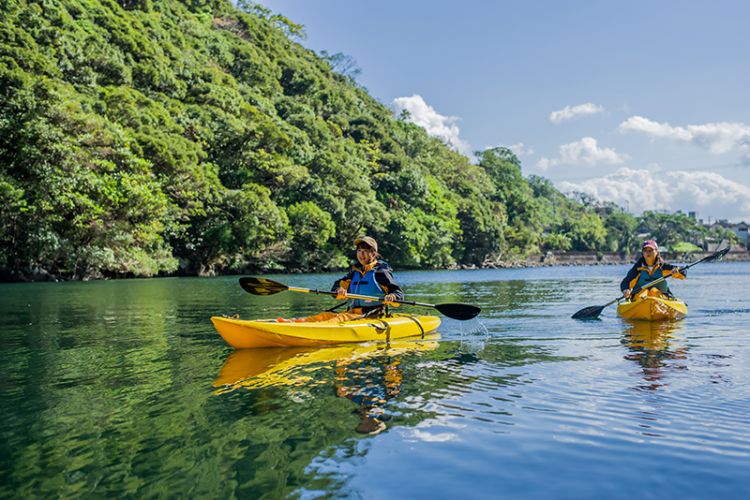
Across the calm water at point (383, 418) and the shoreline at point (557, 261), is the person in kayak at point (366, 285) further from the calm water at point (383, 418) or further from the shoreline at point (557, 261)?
the shoreline at point (557, 261)

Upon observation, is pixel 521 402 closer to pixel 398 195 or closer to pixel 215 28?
pixel 398 195

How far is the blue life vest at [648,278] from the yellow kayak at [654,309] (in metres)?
0.47

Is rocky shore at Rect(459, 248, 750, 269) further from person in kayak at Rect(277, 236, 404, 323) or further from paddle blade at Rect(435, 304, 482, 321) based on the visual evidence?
person in kayak at Rect(277, 236, 404, 323)

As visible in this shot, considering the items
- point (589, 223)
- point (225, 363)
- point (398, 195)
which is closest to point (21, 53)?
Result: point (225, 363)

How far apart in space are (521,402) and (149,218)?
103 feet

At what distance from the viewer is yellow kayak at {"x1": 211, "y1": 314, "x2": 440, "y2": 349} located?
26.6 feet

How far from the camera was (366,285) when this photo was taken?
30.9 ft

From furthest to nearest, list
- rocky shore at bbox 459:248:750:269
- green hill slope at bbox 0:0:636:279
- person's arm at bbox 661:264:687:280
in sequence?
1. rocky shore at bbox 459:248:750:269
2. green hill slope at bbox 0:0:636:279
3. person's arm at bbox 661:264:687:280

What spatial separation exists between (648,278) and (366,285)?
6668 mm

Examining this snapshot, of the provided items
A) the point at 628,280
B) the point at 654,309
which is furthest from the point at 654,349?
the point at 628,280

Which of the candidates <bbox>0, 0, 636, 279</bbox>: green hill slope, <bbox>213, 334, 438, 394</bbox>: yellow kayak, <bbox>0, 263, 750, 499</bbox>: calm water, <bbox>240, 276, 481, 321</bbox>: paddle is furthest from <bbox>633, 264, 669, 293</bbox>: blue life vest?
<bbox>0, 0, 636, 279</bbox>: green hill slope

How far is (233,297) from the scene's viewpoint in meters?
19.5

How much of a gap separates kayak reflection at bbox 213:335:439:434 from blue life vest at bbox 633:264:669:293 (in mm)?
5896

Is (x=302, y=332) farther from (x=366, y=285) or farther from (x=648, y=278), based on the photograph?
(x=648, y=278)
